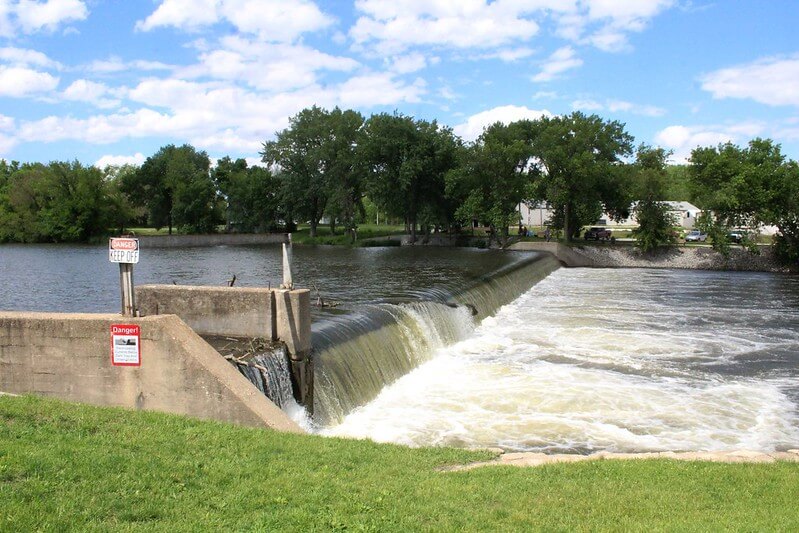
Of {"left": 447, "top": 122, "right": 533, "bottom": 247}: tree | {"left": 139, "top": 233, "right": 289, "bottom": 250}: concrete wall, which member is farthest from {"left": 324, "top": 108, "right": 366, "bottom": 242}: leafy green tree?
{"left": 447, "top": 122, "right": 533, "bottom": 247}: tree

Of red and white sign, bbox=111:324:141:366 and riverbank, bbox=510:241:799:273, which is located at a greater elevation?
red and white sign, bbox=111:324:141:366

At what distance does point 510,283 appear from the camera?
105 feet

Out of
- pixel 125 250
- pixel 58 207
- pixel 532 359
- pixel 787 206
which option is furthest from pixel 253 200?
pixel 125 250

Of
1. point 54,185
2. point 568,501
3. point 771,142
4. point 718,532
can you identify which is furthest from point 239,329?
point 54,185

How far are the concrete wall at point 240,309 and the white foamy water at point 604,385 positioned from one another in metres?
2.14

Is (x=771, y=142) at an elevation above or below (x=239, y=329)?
above

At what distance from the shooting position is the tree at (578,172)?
2160 inches

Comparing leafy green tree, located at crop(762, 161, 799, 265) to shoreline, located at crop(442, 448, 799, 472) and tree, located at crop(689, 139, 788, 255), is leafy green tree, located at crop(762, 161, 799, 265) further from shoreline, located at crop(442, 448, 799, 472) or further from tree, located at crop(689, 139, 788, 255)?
shoreline, located at crop(442, 448, 799, 472)

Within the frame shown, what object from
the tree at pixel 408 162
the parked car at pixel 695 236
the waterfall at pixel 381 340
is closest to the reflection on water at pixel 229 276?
the waterfall at pixel 381 340

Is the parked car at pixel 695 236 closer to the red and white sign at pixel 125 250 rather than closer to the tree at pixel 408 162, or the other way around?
the tree at pixel 408 162

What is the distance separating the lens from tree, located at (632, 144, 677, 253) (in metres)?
52.1

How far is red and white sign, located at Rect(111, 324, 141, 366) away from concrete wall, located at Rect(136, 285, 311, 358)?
3416 mm

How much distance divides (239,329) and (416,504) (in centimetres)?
795

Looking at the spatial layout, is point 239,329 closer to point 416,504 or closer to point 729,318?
point 416,504
